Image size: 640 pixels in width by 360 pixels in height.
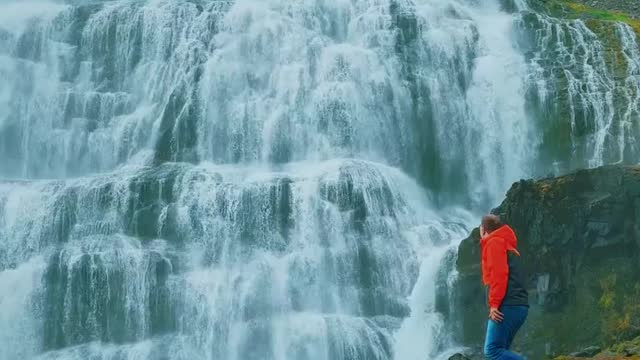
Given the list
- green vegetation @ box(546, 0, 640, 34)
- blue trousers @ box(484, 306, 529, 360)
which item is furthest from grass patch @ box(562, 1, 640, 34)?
blue trousers @ box(484, 306, 529, 360)

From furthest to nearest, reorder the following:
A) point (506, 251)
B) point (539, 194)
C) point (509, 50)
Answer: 1. point (509, 50)
2. point (539, 194)
3. point (506, 251)

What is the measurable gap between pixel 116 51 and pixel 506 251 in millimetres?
28255

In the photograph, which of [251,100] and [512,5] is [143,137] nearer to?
[251,100]

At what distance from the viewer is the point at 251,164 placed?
100 ft

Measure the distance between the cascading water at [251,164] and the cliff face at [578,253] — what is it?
10.5 feet

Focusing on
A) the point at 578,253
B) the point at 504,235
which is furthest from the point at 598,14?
the point at 504,235

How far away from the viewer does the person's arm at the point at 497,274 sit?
8.78 m

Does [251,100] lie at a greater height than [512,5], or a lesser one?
lesser

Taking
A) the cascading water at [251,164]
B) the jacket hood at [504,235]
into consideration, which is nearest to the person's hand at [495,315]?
the jacket hood at [504,235]

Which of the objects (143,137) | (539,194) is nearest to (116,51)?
(143,137)

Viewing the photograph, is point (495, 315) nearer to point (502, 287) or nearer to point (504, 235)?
point (502, 287)

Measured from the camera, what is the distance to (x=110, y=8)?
35969 mm

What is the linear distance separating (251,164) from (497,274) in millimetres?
22230

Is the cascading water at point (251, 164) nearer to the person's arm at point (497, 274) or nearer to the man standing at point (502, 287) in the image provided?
the man standing at point (502, 287)
